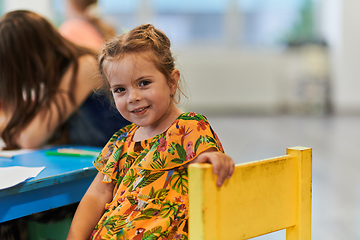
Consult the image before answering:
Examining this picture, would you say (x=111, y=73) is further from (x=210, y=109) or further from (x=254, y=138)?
(x=210, y=109)

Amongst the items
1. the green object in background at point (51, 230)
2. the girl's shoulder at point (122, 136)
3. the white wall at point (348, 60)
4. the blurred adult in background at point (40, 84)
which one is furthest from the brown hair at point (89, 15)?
the white wall at point (348, 60)

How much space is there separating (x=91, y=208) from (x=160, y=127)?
22cm

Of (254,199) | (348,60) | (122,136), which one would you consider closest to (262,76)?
(348,60)

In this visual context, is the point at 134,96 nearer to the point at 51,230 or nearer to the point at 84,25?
the point at 51,230

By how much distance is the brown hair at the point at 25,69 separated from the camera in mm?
1203

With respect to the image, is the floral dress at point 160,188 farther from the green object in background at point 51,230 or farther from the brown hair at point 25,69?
the brown hair at point 25,69

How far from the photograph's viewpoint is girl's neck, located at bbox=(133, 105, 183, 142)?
0.81 m

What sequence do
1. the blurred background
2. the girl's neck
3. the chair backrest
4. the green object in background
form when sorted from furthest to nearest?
the blurred background
the green object in background
the girl's neck
the chair backrest

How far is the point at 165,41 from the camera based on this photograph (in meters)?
0.82

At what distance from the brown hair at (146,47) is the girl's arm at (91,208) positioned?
0.26m

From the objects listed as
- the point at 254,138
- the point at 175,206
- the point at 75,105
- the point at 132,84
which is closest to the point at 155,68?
the point at 132,84

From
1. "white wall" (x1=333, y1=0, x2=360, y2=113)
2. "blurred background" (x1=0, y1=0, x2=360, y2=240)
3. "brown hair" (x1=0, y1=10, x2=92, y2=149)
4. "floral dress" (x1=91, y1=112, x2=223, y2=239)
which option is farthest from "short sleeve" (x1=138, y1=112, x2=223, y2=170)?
"white wall" (x1=333, y1=0, x2=360, y2=113)

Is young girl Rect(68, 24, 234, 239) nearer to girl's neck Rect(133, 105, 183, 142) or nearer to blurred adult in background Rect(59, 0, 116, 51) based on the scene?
girl's neck Rect(133, 105, 183, 142)

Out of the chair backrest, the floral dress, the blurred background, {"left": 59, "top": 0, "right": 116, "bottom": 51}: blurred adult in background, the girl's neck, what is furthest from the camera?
the blurred background
